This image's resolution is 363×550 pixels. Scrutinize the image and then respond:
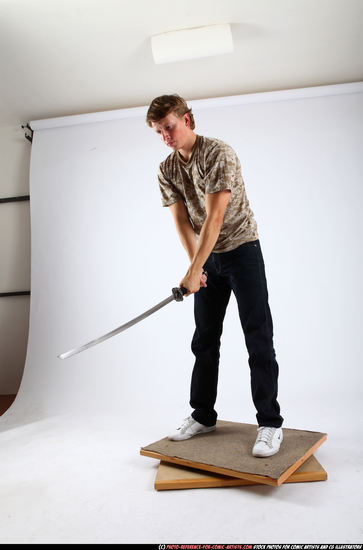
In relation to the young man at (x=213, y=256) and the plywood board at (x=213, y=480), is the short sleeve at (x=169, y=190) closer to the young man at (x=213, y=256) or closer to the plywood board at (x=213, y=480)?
the young man at (x=213, y=256)

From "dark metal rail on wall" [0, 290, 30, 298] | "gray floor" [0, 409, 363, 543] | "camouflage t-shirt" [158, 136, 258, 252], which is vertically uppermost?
"camouflage t-shirt" [158, 136, 258, 252]

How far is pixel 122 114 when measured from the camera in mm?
4168

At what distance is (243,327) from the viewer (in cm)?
212

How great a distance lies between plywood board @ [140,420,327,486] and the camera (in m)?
1.75

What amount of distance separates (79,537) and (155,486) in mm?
409

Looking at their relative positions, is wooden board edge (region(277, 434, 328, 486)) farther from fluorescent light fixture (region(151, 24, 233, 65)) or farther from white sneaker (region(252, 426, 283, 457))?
fluorescent light fixture (region(151, 24, 233, 65))

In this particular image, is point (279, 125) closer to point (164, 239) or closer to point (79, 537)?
point (164, 239)

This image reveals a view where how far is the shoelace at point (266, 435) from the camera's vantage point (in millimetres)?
1958

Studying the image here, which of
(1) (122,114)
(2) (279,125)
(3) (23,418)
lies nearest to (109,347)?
(3) (23,418)

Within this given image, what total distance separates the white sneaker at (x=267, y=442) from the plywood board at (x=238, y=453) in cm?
2

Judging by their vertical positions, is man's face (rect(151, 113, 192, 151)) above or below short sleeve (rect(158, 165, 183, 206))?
above

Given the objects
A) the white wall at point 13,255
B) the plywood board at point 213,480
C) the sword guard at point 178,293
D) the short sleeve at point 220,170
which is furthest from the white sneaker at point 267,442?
the white wall at point 13,255

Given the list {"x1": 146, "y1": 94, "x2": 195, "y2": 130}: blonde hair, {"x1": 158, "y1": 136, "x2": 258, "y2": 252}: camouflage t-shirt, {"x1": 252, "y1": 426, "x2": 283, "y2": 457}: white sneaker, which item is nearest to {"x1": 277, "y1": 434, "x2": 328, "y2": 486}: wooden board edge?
{"x1": 252, "y1": 426, "x2": 283, "y2": 457}: white sneaker

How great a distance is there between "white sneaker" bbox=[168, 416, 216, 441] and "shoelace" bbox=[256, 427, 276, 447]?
1.19ft
